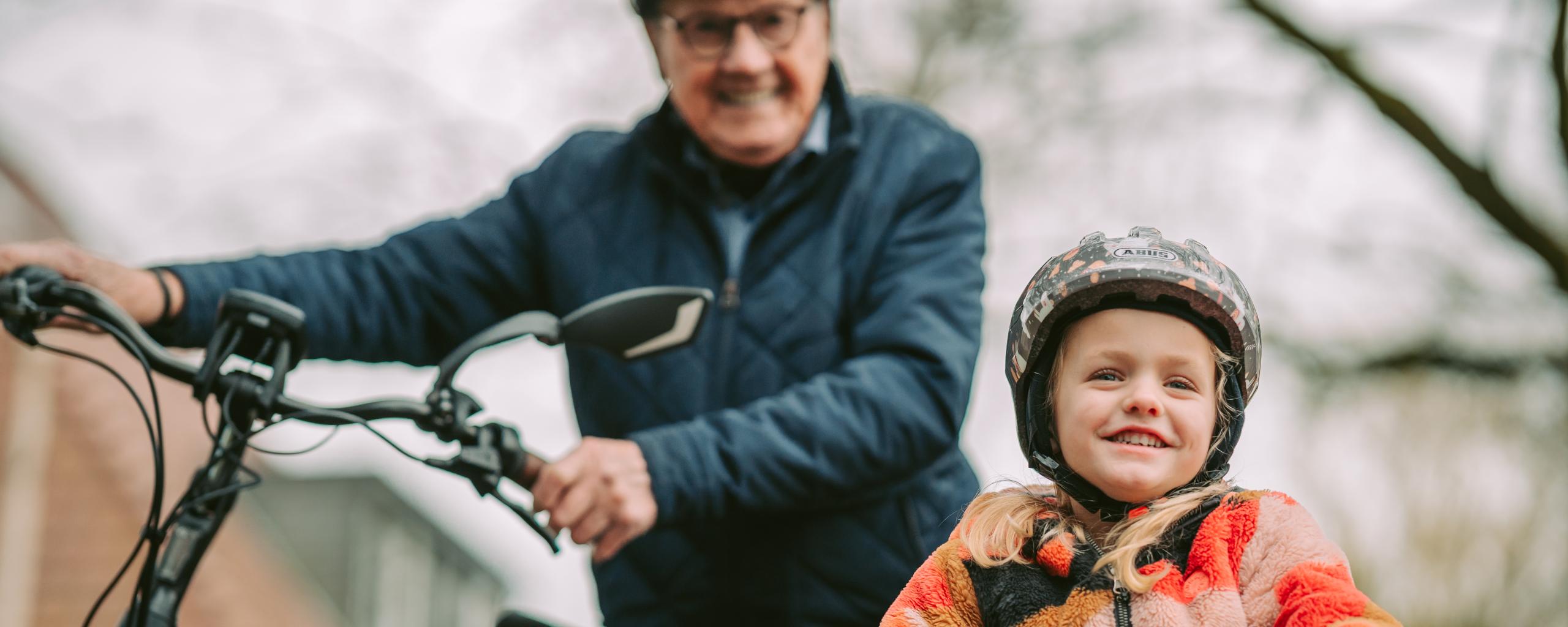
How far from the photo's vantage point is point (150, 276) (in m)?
2.41

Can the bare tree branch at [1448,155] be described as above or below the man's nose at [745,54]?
below

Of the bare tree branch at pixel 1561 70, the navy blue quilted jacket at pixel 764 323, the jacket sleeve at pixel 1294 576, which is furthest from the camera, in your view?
the bare tree branch at pixel 1561 70

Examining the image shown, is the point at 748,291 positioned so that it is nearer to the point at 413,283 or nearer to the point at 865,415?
the point at 865,415

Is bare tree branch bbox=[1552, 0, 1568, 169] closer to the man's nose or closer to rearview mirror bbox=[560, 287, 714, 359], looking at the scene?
the man's nose

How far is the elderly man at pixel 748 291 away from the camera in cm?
231

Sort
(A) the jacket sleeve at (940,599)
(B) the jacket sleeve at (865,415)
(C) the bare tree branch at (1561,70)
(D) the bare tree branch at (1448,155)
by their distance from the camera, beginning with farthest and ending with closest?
(D) the bare tree branch at (1448,155) < (C) the bare tree branch at (1561,70) < (B) the jacket sleeve at (865,415) < (A) the jacket sleeve at (940,599)

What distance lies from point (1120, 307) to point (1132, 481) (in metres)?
0.21

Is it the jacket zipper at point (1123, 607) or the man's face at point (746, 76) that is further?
the man's face at point (746, 76)

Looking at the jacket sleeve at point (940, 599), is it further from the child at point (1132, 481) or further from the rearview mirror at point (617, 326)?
the rearview mirror at point (617, 326)

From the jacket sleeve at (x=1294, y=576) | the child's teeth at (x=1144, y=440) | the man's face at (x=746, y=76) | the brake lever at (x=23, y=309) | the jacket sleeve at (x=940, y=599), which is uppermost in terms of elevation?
the man's face at (x=746, y=76)

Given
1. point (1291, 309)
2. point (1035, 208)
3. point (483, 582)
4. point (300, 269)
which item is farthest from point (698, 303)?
point (483, 582)

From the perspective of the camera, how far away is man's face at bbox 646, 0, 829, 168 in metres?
2.65

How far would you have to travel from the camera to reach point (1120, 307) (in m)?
1.73

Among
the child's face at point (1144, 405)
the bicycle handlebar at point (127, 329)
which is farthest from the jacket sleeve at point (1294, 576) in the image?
the bicycle handlebar at point (127, 329)
